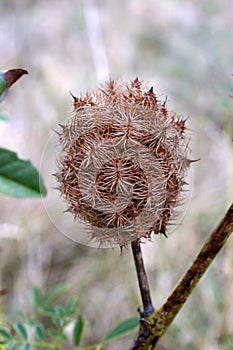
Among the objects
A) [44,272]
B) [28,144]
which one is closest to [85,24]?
[28,144]

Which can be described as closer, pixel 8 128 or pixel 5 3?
pixel 8 128

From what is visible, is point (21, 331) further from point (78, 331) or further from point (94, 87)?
point (94, 87)

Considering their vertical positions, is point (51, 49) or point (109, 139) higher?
point (51, 49)

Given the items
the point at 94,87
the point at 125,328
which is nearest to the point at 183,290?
the point at 125,328

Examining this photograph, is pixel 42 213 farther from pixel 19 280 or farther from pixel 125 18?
pixel 125 18

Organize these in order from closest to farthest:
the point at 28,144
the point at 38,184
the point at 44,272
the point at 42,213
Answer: the point at 38,184 → the point at 44,272 → the point at 42,213 → the point at 28,144

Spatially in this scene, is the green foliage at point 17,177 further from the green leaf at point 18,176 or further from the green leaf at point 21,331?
the green leaf at point 21,331

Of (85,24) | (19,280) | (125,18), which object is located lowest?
(19,280)
